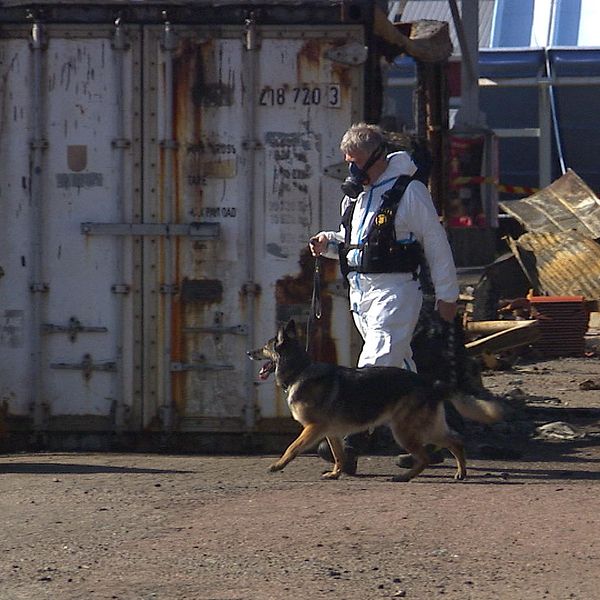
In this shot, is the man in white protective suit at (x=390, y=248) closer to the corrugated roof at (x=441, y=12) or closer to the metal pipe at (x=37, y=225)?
the metal pipe at (x=37, y=225)

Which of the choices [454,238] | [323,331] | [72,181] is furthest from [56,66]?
[454,238]

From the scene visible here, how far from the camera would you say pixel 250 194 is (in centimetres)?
957

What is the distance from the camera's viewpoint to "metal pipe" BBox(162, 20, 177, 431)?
952cm

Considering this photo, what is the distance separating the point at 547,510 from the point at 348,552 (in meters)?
1.35

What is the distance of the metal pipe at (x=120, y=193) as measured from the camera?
953 cm

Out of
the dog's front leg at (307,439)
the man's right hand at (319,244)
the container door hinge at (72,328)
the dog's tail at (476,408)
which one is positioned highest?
the man's right hand at (319,244)

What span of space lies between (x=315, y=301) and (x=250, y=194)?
89cm

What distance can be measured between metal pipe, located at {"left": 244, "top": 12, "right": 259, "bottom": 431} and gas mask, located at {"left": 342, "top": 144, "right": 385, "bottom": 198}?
1059mm

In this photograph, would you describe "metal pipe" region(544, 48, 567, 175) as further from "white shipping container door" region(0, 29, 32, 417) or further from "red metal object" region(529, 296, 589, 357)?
"white shipping container door" region(0, 29, 32, 417)

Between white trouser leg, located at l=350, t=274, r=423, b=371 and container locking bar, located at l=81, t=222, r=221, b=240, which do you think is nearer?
white trouser leg, located at l=350, t=274, r=423, b=371

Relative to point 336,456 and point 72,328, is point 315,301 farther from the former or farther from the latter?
point 72,328

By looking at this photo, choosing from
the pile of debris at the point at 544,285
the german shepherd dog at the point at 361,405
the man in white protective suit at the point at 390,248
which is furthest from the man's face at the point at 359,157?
the pile of debris at the point at 544,285

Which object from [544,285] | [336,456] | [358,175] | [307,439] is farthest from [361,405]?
[544,285]

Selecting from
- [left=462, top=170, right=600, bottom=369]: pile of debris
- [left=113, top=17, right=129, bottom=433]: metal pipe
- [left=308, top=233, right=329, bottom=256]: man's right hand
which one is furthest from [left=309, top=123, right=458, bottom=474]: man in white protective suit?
[left=462, top=170, right=600, bottom=369]: pile of debris
